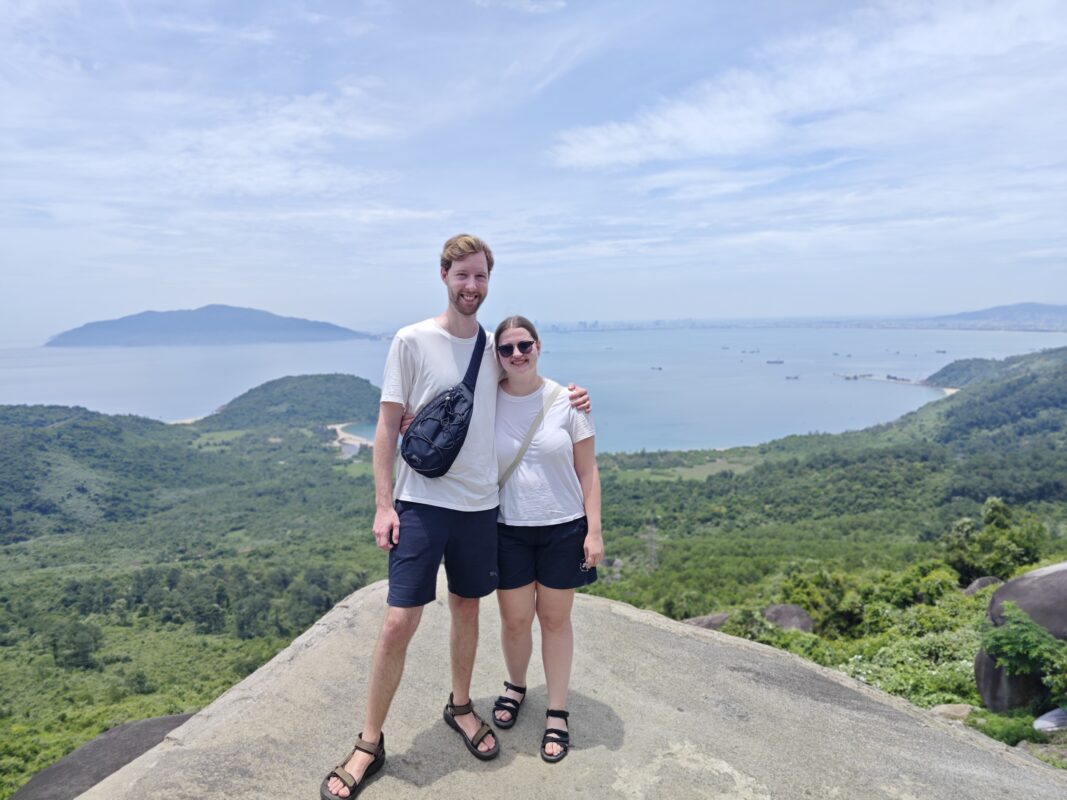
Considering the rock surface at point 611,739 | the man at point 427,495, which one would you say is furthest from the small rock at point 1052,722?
the man at point 427,495

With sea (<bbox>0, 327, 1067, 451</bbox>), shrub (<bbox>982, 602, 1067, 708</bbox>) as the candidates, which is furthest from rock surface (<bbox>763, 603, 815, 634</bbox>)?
sea (<bbox>0, 327, 1067, 451</bbox>)

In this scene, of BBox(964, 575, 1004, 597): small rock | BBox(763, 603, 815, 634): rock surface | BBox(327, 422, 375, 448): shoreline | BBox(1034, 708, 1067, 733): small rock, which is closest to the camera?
BBox(1034, 708, 1067, 733): small rock

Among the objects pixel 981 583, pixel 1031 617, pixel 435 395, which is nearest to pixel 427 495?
pixel 435 395

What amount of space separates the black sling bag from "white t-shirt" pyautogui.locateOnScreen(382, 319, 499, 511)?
5 cm

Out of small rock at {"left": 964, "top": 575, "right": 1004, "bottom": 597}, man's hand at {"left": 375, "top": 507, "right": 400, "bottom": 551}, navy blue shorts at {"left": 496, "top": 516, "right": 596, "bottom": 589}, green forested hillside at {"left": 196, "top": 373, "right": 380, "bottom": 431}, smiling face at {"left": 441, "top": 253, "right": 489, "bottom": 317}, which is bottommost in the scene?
green forested hillside at {"left": 196, "top": 373, "right": 380, "bottom": 431}

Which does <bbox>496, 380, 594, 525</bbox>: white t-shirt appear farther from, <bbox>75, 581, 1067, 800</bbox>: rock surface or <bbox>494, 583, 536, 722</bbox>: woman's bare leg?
<bbox>75, 581, 1067, 800</bbox>: rock surface

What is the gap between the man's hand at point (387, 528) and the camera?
8.66 feet

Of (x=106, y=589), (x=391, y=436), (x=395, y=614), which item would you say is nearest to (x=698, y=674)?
(x=395, y=614)

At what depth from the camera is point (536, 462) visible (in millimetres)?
2832

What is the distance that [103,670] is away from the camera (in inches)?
888

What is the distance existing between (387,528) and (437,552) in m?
0.23

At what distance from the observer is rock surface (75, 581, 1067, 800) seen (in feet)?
8.95

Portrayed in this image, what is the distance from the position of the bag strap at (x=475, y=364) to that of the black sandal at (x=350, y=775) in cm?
154

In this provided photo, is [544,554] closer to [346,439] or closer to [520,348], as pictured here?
[520,348]
